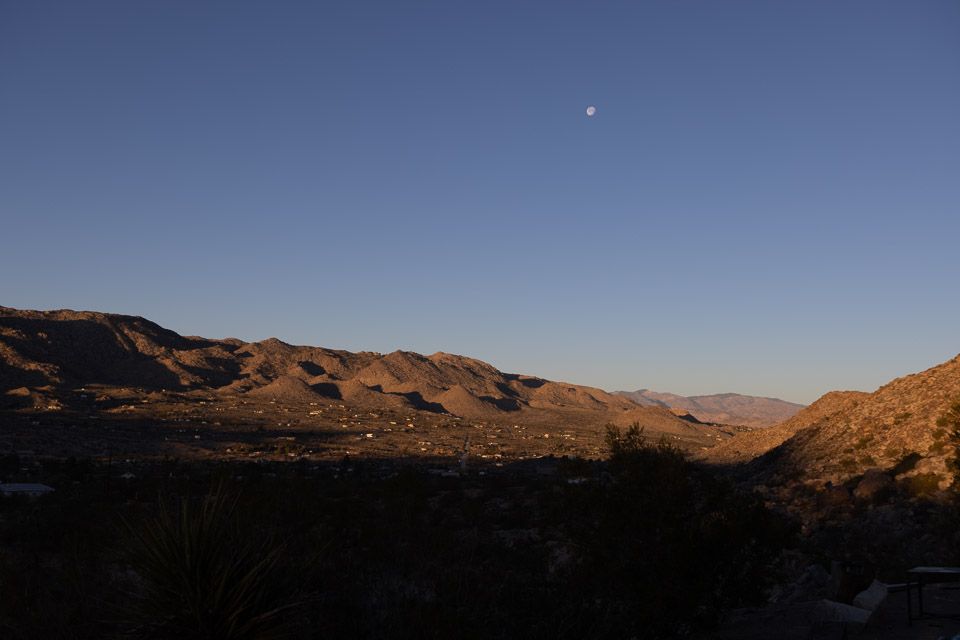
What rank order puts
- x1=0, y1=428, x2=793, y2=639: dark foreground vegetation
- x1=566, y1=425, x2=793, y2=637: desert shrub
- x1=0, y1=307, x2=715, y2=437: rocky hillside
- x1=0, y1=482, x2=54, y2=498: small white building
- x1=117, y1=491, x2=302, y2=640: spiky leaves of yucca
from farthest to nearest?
x1=0, y1=307, x2=715, y2=437: rocky hillside → x1=0, y1=482, x2=54, y2=498: small white building → x1=566, y1=425, x2=793, y2=637: desert shrub → x1=0, y1=428, x2=793, y2=639: dark foreground vegetation → x1=117, y1=491, x2=302, y2=640: spiky leaves of yucca

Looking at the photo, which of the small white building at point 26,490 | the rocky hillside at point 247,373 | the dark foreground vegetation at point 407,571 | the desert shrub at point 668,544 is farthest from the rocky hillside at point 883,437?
the rocky hillside at point 247,373

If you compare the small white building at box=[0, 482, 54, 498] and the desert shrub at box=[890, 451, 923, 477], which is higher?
the desert shrub at box=[890, 451, 923, 477]

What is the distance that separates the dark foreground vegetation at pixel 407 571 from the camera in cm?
599

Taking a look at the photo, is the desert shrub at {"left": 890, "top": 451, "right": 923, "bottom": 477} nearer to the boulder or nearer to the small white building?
the boulder

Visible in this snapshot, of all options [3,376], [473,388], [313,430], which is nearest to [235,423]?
[313,430]

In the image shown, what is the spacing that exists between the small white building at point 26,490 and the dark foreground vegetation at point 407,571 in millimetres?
13767

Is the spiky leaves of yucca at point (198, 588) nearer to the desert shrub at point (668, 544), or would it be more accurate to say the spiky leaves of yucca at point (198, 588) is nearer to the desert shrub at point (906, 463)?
the desert shrub at point (668, 544)

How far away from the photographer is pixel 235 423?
201 ft

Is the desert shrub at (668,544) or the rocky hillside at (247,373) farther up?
the rocky hillside at (247,373)

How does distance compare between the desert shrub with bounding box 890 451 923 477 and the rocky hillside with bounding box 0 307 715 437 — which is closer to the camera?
the desert shrub with bounding box 890 451 923 477

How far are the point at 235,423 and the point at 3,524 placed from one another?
45.0 metres

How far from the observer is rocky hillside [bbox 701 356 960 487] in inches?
838

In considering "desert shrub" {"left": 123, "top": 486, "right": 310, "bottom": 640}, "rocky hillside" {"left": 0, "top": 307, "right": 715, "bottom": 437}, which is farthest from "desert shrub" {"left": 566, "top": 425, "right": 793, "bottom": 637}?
"rocky hillside" {"left": 0, "top": 307, "right": 715, "bottom": 437}

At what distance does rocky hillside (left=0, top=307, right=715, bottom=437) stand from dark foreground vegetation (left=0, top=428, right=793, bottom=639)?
66554mm
